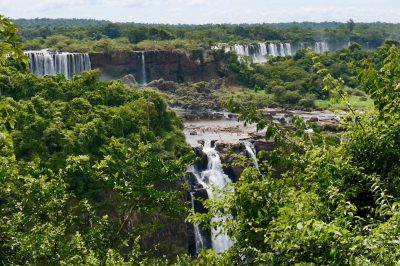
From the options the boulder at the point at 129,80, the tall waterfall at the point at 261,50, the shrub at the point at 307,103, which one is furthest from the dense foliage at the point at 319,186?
the tall waterfall at the point at 261,50

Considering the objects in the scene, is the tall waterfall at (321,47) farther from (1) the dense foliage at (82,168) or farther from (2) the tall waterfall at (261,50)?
(1) the dense foliage at (82,168)

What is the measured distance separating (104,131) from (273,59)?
50749mm

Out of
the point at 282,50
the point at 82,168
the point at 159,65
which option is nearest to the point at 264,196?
the point at 82,168

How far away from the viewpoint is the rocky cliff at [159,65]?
54.9 meters

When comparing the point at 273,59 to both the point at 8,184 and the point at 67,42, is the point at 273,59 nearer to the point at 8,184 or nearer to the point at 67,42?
the point at 67,42

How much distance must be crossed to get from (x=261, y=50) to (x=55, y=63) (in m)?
41.0

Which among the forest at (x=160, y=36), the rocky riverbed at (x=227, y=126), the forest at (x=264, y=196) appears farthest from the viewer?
the forest at (x=160, y=36)

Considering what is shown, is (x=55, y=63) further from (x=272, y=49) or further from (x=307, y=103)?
(x=272, y=49)

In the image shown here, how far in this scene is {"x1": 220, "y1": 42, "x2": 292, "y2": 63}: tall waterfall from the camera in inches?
2926

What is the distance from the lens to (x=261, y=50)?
79.5 m

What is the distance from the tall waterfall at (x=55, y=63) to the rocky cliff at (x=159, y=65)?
3321mm

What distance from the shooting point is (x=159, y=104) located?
30156mm

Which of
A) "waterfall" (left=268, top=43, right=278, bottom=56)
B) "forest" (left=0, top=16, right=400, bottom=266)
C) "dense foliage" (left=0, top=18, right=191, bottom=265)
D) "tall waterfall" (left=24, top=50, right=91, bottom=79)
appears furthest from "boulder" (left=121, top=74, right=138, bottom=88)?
"forest" (left=0, top=16, right=400, bottom=266)

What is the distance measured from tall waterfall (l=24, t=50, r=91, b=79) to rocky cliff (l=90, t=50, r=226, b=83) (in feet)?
10.9
